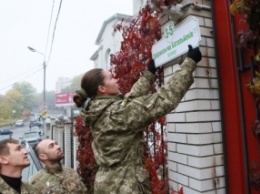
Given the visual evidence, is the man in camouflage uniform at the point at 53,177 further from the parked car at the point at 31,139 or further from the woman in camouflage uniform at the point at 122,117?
the parked car at the point at 31,139

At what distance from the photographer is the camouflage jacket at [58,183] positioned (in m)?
3.13

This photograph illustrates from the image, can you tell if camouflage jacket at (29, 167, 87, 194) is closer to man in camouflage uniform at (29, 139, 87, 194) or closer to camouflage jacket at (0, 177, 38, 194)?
man in camouflage uniform at (29, 139, 87, 194)

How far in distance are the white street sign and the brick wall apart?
14 centimetres

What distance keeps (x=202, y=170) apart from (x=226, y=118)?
18.7 inches

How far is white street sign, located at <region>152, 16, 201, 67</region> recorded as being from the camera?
209cm

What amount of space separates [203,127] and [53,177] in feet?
6.58

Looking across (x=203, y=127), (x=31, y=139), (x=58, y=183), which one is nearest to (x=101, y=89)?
(x=203, y=127)

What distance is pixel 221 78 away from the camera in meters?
2.26

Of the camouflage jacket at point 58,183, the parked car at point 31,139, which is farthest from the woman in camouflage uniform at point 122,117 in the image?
the parked car at point 31,139

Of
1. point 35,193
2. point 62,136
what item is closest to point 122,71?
point 35,193

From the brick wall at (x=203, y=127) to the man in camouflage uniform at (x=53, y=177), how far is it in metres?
1.52

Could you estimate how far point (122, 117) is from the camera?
2.05 metres

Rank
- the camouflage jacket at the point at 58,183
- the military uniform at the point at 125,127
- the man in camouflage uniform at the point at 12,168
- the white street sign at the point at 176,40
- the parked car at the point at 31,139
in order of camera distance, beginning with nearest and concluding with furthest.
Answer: the military uniform at the point at 125,127 < the white street sign at the point at 176,40 < the man in camouflage uniform at the point at 12,168 < the camouflage jacket at the point at 58,183 < the parked car at the point at 31,139

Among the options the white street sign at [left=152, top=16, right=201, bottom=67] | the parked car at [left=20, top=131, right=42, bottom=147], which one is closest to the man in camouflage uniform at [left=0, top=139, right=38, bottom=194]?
the white street sign at [left=152, top=16, right=201, bottom=67]
